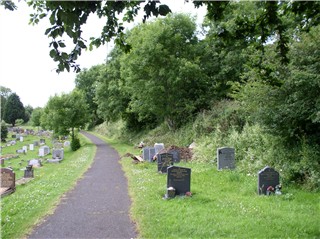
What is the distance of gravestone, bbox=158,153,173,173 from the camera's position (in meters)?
14.6

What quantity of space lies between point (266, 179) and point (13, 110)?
104 m

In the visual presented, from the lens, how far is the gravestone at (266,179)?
32.3ft

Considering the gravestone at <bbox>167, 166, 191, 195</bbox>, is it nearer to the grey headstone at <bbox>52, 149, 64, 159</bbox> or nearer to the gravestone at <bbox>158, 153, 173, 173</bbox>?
the gravestone at <bbox>158, 153, 173, 173</bbox>

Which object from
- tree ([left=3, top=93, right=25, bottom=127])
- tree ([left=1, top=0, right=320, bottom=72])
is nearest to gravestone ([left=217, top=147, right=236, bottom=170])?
tree ([left=1, top=0, right=320, bottom=72])

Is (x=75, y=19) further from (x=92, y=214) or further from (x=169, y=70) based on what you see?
(x=169, y=70)

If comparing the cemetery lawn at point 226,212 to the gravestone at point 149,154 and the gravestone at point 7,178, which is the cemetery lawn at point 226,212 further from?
the gravestone at point 149,154

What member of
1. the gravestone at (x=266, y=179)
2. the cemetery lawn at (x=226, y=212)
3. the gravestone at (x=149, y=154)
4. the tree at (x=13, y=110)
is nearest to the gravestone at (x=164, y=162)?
the cemetery lawn at (x=226, y=212)

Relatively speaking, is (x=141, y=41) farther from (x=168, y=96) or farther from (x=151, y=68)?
(x=168, y=96)

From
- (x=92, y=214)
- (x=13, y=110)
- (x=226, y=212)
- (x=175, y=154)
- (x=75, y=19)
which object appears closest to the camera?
(x=75, y=19)

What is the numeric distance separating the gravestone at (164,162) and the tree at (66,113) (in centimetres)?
2127

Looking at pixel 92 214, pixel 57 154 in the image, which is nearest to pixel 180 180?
pixel 92 214

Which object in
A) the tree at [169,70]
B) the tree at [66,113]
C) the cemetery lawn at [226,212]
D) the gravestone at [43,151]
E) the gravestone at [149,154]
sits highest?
the tree at [169,70]

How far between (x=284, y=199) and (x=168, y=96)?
17.8 meters

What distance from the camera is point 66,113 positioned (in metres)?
33.8
